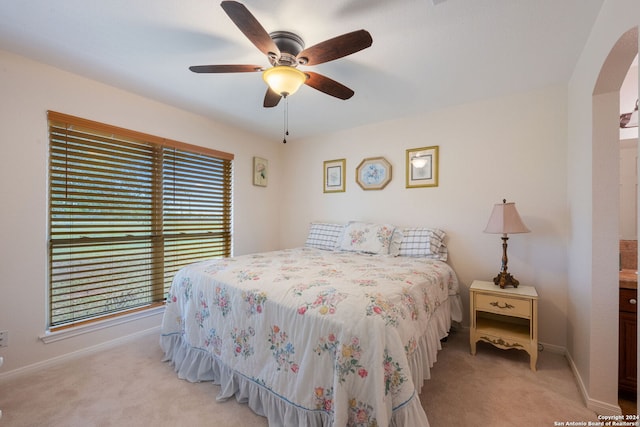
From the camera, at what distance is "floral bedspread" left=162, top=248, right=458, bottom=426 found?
117 cm

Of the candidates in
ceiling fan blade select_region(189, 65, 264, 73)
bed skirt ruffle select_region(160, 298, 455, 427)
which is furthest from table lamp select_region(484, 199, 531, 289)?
ceiling fan blade select_region(189, 65, 264, 73)

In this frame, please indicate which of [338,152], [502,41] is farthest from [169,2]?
[338,152]

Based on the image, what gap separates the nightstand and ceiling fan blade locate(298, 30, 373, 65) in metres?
2.00

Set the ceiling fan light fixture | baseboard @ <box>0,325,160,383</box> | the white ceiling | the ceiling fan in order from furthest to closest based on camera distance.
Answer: baseboard @ <box>0,325,160,383</box> < the ceiling fan light fixture < the white ceiling < the ceiling fan

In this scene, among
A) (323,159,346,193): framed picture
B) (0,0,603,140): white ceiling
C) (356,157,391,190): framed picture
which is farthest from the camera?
(323,159,346,193): framed picture

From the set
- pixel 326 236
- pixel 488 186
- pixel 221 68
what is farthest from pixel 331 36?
pixel 326 236

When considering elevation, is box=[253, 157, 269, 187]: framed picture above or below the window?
above

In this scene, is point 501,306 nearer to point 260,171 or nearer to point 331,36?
point 331,36

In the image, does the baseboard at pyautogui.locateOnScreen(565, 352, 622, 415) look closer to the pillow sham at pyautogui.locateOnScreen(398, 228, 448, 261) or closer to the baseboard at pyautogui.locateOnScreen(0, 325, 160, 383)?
the pillow sham at pyautogui.locateOnScreen(398, 228, 448, 261)

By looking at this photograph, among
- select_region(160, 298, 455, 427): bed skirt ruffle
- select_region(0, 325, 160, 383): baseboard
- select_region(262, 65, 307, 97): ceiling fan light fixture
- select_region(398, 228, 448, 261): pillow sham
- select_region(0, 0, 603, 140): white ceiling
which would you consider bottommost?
select_region(0, 325, 160, 383): baseboard

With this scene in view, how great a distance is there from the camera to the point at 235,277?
179cm

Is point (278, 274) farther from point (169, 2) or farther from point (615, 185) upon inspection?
point (615, 185)

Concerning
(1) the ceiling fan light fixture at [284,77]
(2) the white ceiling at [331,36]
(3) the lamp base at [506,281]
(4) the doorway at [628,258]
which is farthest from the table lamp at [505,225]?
(1) the ceiling fan light fixture at [284,77]

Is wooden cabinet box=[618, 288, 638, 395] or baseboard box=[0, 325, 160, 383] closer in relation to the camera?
wooden cabinet box=[618, 288, 638, 395]
